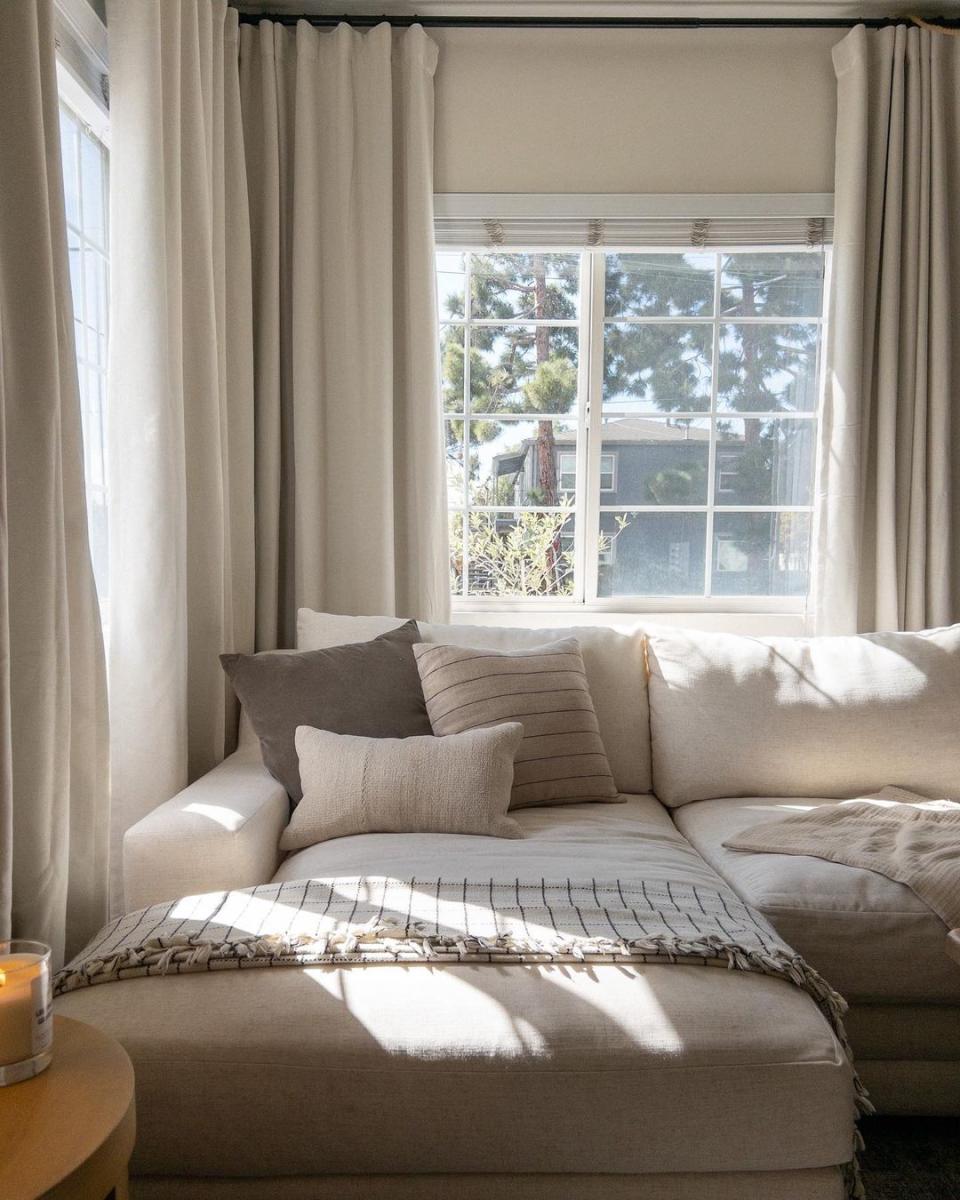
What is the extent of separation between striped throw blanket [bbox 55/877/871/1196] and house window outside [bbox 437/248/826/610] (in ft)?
5.73

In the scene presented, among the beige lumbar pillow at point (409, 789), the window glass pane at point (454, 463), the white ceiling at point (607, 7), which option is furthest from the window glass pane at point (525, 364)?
the beige lumbar pillow at point (409, 789)

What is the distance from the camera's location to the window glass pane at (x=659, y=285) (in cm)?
341

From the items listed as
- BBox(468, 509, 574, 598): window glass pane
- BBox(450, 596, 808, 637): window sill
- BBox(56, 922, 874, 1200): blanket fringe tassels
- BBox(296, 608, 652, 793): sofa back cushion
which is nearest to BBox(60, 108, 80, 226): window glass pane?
BBox(296, 608, 652, 793): sofa back cushion

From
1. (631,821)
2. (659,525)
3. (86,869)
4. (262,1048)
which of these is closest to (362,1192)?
(262,1048)

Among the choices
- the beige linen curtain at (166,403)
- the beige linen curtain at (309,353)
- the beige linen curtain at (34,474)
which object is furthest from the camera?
the beige linen curtain at (309,353)

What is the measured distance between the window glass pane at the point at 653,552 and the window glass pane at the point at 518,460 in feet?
0.72

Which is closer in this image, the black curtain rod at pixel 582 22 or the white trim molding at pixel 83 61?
the white trim molding at pixel 83 61

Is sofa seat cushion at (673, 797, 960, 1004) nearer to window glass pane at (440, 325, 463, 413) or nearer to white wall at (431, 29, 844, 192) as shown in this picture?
window glass pane at (440, 325, 463, 413)

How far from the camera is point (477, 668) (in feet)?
8.32

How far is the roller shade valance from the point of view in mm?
3297

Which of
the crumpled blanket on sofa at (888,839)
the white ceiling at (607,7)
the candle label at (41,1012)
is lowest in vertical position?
the crumpled blanket on sofa at (888,839)

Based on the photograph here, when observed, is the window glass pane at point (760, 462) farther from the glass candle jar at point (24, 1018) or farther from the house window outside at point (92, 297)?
the glass candle jar at point (24, 1018)

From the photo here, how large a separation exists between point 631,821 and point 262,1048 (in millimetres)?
1191

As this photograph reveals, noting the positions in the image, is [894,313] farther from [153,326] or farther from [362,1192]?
[362,1192]
